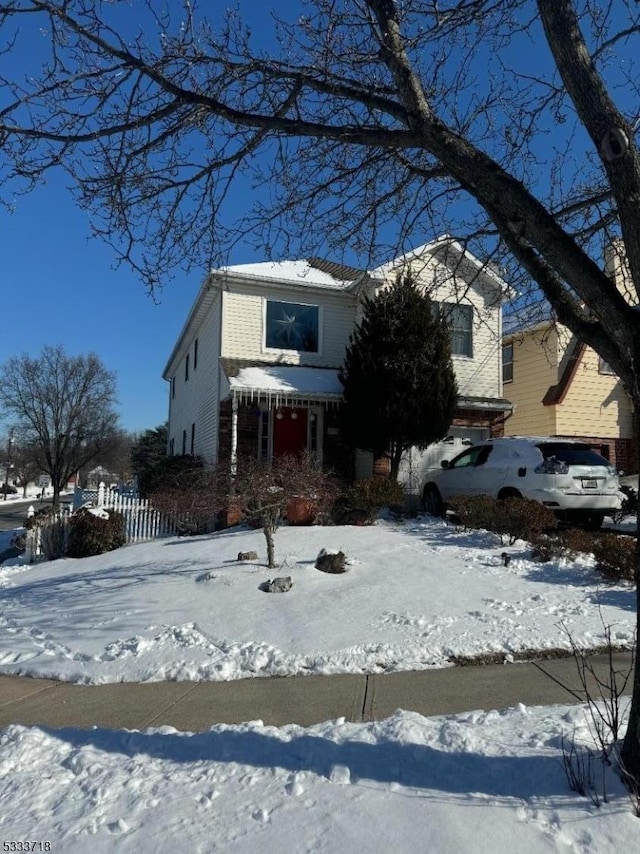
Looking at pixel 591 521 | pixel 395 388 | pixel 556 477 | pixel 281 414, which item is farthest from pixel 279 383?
pixel 591 521

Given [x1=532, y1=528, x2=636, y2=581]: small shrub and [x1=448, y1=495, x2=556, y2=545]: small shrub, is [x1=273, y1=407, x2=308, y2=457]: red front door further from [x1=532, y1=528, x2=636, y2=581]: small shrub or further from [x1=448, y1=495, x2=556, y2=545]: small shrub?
[x1=532, y1=528, x2=636, y2=581]: small shrub

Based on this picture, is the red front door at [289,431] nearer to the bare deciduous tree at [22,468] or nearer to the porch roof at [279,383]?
the porch roof at [279,383]

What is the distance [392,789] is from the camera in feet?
9.63

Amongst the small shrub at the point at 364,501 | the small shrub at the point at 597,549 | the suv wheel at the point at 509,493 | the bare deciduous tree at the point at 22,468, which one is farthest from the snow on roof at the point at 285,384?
the bare deciduous tree at the point at 22,468

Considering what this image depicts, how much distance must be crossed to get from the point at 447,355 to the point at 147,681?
9.79m

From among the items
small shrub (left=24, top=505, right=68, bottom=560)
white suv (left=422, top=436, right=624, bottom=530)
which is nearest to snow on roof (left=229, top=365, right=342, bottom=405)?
white suv (left=422, top=436, right=624, bottom=530)

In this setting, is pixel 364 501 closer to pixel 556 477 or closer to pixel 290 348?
pixel 556 477

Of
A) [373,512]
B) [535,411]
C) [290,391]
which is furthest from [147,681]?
[535,411]

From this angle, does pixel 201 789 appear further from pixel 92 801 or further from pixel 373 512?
pixel 373 512

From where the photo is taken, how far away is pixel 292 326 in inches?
626

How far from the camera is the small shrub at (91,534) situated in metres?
11.3

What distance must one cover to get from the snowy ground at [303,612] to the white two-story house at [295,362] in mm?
5728

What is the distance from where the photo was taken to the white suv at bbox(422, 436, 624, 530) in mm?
10344

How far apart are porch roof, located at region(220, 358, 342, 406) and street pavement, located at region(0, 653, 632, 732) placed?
29.0 ft
